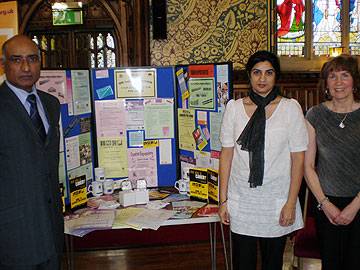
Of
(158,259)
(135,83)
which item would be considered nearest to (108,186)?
(135,83)

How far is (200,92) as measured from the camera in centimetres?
291

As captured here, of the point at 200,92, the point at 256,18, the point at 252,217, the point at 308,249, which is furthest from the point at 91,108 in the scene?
the point at 256,18

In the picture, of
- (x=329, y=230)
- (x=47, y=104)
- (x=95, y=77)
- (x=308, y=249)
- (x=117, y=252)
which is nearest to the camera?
(x=47, y=104)

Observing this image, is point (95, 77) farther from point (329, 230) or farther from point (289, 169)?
point (329, 230)

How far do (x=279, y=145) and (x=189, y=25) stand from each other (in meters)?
3.87

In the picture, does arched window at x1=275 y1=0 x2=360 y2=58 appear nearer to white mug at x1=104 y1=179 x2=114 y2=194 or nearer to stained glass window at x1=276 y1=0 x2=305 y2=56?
stained glass window at x1=276 y1=0 x2=305 y2=56

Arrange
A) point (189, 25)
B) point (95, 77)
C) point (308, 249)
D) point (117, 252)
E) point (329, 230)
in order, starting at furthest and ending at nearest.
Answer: point (189, 25) → point (117, 252) → point (95, 77) → point (308, 249) → point (329, 230)

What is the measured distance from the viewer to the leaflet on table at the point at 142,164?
10.1ft

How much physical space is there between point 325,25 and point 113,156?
4.66 metres

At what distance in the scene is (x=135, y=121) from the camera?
A: 10.0 ft

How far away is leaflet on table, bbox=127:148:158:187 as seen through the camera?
3.08 m

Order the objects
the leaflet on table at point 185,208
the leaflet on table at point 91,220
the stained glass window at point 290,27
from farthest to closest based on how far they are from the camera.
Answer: the stained glass window at point 290,27
the leaflet on table at point 185,208
the leaflet on table at point 91,220

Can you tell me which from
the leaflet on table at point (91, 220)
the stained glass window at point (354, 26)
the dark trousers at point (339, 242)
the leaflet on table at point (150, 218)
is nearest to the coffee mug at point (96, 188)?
the leaflet on table at point (91, 220)

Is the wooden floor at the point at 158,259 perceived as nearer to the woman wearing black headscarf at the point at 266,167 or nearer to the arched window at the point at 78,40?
the woman wearing black headscarf at the point at 266,167
